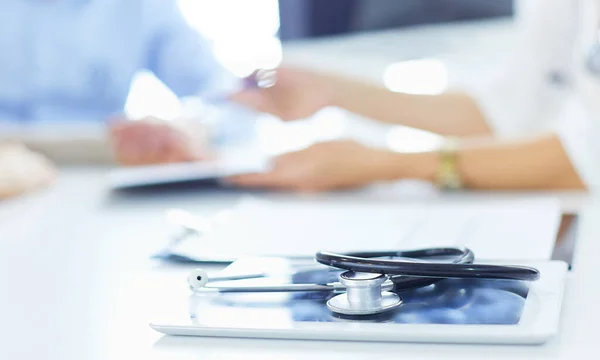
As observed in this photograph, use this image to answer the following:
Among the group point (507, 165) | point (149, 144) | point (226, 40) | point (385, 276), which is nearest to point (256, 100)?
point (149, 144)

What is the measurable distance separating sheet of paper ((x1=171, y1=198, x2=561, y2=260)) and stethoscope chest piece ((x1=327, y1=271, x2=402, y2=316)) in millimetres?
152

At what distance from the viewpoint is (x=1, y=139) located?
1.39m

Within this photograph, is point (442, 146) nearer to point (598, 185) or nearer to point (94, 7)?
point (598, 185)

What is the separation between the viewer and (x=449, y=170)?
0.95 metres

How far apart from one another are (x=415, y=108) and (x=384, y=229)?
0.48 meters

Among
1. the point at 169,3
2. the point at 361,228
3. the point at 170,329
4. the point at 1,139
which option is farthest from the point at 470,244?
the point at 169,3

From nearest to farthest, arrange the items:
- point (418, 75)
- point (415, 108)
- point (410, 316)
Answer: point (410, 316), point (415, 108), point (418, 75)

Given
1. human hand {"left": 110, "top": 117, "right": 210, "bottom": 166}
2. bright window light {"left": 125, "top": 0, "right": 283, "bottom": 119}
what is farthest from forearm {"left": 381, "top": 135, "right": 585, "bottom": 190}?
bright window light {"left": 125, "top": 0, "right": 283, "bottom": 119}

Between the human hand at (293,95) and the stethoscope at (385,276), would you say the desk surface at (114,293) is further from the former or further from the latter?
the human hand at (293,95)

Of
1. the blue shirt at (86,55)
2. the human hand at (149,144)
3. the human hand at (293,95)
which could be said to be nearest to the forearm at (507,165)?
the human hand at (293,95)

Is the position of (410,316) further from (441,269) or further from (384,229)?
(384,229)

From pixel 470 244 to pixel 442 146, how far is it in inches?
13.3

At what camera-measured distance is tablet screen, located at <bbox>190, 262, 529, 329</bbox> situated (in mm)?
456

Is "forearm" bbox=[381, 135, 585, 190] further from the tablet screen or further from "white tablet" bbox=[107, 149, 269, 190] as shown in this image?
the tablet screen
